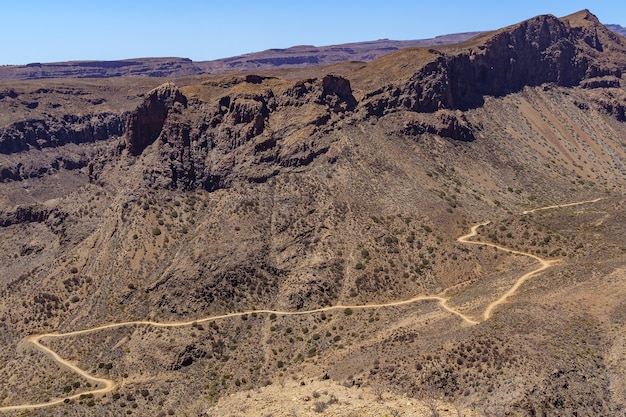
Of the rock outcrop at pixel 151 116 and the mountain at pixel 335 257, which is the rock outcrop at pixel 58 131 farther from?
the rock outcrop at pixel 151 116

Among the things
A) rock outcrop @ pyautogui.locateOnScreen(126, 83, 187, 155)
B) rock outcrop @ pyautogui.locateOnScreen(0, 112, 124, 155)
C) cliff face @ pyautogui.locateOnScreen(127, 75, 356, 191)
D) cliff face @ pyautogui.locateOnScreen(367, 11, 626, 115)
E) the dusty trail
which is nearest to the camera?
the dusty trail

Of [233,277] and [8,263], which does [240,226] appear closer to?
[233,277]

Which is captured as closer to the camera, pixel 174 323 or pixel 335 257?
pixel 174 323

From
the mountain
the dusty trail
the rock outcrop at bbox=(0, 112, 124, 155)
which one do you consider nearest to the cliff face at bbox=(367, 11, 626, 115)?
the mountain

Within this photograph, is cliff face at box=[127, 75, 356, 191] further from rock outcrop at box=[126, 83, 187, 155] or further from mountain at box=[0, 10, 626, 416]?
mountain at box=[0, 10, 626, 416]

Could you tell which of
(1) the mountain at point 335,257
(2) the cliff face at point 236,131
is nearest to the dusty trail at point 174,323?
(1) the mountain at point 335,257

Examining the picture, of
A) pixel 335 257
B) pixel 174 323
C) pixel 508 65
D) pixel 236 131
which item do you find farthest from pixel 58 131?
pixel 335 257

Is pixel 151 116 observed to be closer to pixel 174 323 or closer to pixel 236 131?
pixel 236 131

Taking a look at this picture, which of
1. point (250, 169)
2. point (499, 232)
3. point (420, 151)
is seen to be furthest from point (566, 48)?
point (250, 169)
